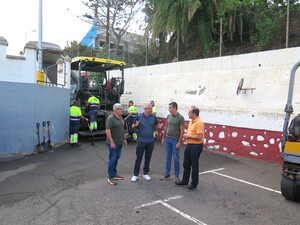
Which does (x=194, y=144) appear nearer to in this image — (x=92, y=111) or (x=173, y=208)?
(x=173, y=208)

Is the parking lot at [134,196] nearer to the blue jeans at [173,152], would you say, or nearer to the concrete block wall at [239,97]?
the blue jeans at [173,152]

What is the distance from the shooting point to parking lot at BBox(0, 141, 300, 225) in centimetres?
481

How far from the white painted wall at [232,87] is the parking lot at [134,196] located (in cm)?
175

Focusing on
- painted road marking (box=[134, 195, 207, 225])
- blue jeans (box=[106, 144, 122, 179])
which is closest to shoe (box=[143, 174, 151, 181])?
blue jeans (box=[106, 144, 122, 179])

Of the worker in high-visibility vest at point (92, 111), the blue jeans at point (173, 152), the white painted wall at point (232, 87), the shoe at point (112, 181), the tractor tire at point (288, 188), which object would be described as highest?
the white painted wall at point (232, 87)

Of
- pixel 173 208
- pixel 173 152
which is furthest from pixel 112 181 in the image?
pixel 173 208

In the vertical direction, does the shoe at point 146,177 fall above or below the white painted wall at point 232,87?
below

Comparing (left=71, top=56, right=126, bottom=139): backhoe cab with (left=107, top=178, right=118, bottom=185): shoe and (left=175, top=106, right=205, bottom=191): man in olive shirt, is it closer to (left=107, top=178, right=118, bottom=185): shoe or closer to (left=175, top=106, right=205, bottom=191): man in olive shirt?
(left=107, top=178, right=118, bottom=185): shoe

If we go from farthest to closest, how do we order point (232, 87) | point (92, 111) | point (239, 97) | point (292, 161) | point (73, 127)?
1. point (92, 111)
2. point (73, 127)
3. point (232, 87)
4. point (239, 97)
5. point (292, 161)

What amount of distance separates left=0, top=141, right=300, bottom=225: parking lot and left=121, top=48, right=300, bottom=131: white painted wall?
175 centimetres

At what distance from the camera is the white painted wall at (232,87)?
8.99m

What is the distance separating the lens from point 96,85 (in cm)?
1430

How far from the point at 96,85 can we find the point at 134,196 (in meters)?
9.20

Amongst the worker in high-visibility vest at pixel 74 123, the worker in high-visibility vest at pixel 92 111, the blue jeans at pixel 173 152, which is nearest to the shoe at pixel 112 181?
the blue jeans at pixel 173 152
